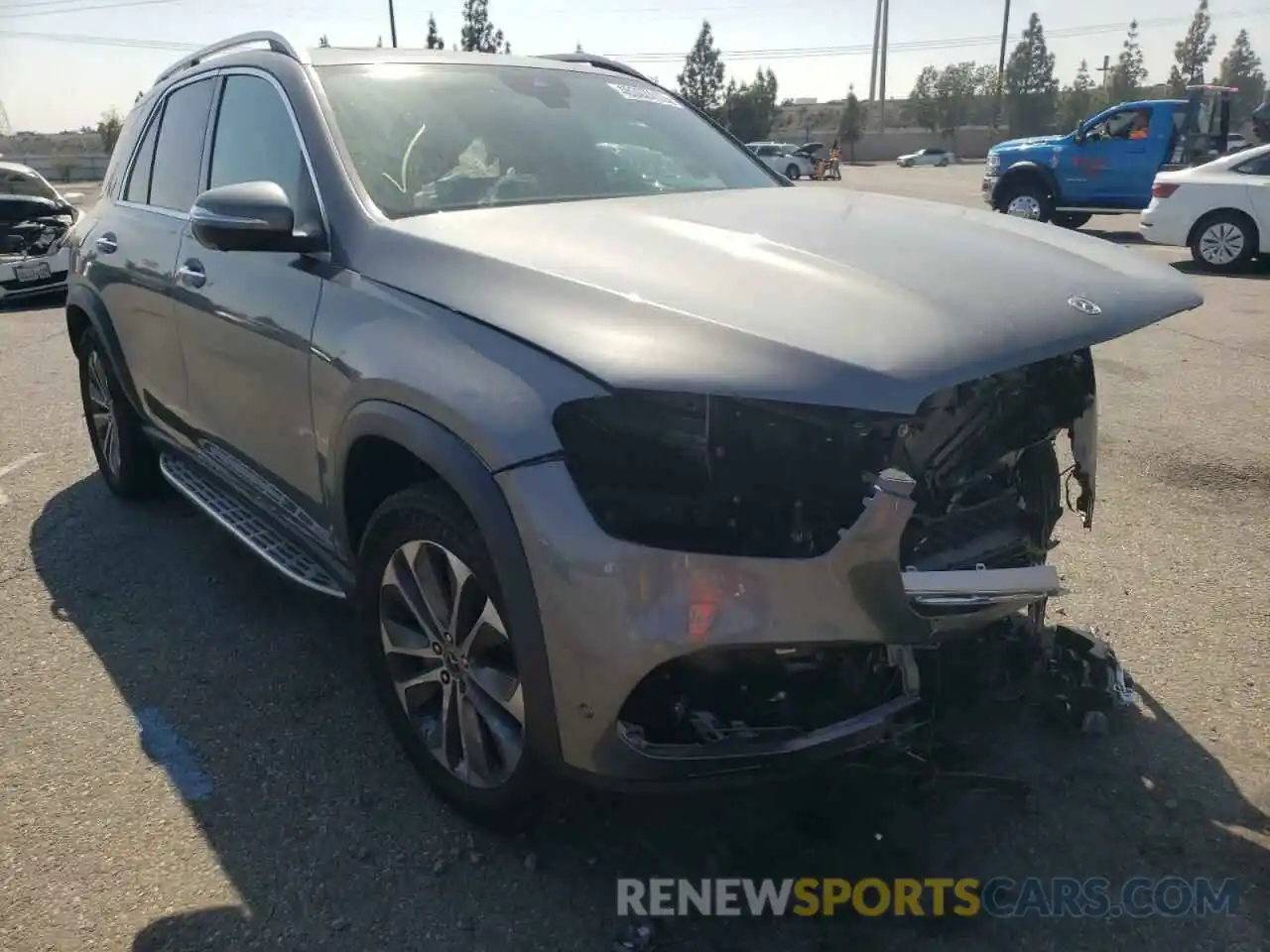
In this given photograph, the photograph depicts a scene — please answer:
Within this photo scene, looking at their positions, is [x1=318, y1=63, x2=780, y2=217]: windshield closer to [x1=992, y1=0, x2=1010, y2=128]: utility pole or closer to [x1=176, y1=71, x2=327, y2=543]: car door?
[x1=176, y1=71, x2=327, y2=543]: car door

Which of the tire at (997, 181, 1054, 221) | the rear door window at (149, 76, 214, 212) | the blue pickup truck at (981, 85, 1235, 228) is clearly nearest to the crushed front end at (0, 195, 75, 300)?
the rear door window at (149, 76, 214, 212)

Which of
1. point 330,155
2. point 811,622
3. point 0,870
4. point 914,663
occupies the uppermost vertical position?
point 330,155

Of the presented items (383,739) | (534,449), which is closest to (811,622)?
(534,449)

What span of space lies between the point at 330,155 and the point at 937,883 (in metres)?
2.49

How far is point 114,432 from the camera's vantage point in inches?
192

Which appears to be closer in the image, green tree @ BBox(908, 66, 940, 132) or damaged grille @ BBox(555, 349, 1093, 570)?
damaged grille @ BBox(555, 349, 1093, 570)

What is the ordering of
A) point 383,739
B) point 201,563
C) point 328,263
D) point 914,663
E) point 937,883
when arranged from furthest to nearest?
point 201,563
point 383,739
point 328,263
point 937,883
point 914,663

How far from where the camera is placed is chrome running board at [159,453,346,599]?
3068 mm

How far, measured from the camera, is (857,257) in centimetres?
235

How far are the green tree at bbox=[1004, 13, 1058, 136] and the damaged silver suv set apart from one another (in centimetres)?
8801

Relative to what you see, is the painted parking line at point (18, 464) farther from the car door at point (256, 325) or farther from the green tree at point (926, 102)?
the green tree at point (926, 102)

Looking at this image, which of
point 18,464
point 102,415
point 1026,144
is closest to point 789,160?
point 1026,144

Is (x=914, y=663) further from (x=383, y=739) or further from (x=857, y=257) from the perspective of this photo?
(x=383, y=739)

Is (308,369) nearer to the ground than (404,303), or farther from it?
nearer to the ground
